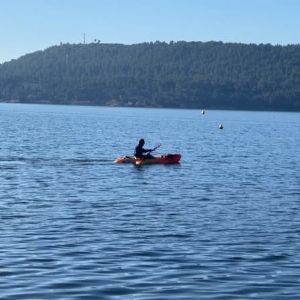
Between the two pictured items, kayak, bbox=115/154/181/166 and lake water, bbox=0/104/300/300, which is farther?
kayak, bbox=115/154/181/166

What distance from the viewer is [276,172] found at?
167 ft

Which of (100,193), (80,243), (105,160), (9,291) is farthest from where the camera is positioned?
(105,160)

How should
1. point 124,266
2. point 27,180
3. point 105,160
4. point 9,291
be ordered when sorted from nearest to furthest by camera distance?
point 9,291 → point 124,266 → point 27,180 → point 105,160

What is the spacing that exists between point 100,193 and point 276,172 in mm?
16996

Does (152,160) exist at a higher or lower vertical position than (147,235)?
lower

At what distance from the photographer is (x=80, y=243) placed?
23406mm

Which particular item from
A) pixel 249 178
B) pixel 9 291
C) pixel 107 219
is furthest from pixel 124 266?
pixel 249 178

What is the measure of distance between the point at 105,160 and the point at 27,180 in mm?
16107

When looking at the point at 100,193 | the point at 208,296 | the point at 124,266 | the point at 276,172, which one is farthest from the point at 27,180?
the point at 208,296

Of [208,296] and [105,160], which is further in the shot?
[105,160]

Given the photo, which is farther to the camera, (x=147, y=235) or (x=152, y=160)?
(x=152, y=160)

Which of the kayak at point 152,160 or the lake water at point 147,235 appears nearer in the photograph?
the lake water at point 147,235

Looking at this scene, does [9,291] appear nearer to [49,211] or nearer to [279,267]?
[279,267]

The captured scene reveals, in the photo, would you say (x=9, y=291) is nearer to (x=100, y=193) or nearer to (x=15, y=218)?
(x=15, y=218)
